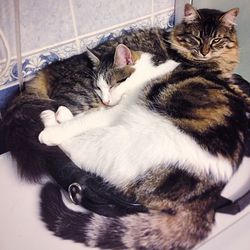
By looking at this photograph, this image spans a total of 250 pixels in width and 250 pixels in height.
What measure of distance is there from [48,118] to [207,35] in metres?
0.66

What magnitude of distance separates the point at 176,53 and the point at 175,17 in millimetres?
237

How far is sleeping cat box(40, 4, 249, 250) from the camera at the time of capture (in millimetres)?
733

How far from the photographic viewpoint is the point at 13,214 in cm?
78

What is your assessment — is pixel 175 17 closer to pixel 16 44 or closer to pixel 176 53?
pixel 176 53

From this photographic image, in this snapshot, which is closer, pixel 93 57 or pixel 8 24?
pixel 8 24

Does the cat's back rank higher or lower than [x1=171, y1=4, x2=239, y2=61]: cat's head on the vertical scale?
lower

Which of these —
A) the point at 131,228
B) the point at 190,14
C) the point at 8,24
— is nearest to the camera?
the point at 131,228

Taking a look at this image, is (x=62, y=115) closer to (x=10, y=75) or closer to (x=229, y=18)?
(x=10, y=75)

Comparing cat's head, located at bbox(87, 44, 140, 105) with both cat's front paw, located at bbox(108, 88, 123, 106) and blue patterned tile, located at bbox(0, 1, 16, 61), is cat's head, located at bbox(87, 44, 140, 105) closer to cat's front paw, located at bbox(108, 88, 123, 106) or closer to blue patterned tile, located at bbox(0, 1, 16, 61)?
cat's front paw, located at bbox(108, 88, 123, 106)

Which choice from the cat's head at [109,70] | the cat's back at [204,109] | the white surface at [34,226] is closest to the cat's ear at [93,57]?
the cat's head at [109,70]

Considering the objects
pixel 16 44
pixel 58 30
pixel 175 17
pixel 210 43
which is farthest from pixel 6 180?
pixel 175 17

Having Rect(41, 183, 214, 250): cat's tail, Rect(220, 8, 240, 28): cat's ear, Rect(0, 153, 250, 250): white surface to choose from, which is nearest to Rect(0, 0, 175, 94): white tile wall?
Rect(220, 8, 240, 28): cat's ear

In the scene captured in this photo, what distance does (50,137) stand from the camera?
0.93 meters

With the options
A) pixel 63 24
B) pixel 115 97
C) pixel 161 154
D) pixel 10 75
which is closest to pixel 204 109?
pixel 161 154
